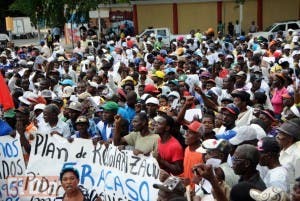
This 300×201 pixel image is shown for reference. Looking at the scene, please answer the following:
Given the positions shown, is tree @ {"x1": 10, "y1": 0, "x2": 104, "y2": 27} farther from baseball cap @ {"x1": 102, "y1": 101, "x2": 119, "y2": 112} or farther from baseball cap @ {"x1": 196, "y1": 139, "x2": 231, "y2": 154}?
baseball cap @ {"x1": 196, "y1": 139, "x2": 231, "y2": 154}

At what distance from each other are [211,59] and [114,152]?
10.1m

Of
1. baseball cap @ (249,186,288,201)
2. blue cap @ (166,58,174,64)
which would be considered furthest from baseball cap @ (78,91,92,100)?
baseball cap @ (249,186,288,201)

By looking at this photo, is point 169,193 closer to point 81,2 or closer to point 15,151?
point 15,151

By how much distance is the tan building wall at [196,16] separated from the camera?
36.0 m

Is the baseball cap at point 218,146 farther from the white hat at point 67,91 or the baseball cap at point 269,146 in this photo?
the white hat at point 67,91

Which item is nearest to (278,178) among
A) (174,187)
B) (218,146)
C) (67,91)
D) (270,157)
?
(270,157)

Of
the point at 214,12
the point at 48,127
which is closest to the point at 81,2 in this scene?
the point at 214,12

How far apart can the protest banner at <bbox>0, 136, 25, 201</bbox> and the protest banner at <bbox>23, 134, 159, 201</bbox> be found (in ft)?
0.53

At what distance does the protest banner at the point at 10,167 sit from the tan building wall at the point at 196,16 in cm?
3043

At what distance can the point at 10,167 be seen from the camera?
21.3 ft

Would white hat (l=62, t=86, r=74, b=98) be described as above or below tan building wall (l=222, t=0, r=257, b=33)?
below

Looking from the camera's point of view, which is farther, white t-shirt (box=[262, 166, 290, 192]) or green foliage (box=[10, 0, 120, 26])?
green foliage (box=[10, 0, 120, 26])

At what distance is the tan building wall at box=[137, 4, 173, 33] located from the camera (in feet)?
121

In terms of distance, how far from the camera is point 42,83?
35.3ft
